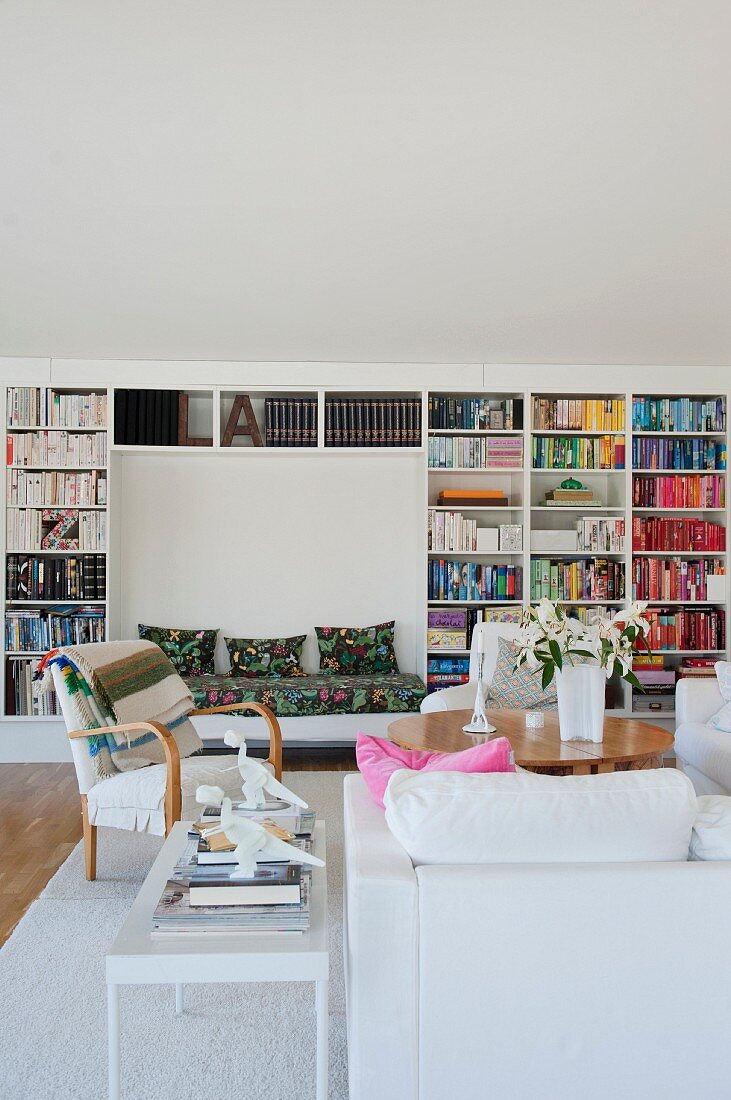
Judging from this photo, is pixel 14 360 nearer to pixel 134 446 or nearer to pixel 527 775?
pixel 134 446

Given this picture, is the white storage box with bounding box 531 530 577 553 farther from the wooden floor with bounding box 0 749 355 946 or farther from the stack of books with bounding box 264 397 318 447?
the wooden floor with bounding box 0 749 355 946

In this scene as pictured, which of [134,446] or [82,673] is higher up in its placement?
[134,446]

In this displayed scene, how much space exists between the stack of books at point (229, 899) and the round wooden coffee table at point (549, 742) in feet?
4.85

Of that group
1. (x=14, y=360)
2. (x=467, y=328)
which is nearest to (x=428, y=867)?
(x=467, y=328)

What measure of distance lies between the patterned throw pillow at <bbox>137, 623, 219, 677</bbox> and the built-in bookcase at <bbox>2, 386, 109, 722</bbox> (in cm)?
40

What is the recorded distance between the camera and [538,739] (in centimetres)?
366

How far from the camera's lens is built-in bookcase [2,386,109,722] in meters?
5.83

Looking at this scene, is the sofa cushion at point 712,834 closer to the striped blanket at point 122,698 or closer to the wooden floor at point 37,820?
the wooden floor at point 37,820

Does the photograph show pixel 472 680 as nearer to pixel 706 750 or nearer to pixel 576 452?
pixel 706 750

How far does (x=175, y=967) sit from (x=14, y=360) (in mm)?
4907

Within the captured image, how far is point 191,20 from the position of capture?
2369 millimetres

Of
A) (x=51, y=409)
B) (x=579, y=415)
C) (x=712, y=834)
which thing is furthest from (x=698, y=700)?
(x=51, y=409)

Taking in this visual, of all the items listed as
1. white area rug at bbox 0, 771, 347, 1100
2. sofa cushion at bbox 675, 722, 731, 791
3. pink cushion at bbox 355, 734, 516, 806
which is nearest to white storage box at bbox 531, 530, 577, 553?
sofa cushion at bbox 675, 722, 731, 791

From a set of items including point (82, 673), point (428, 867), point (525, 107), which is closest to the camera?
point (428, 867)
